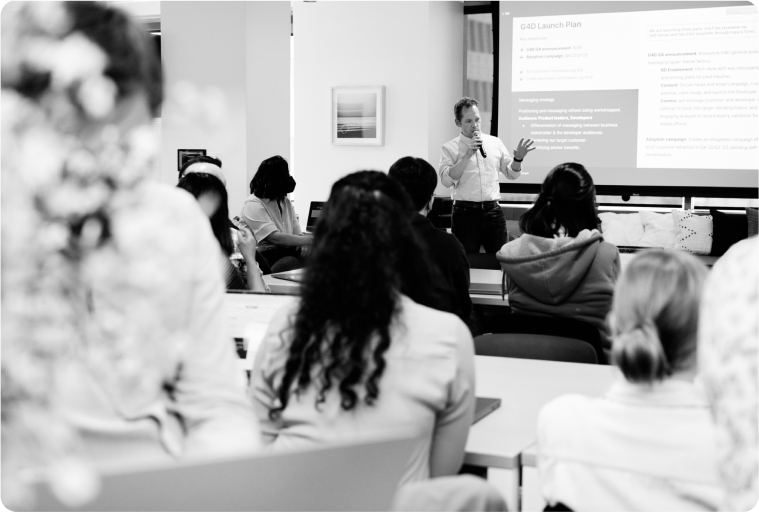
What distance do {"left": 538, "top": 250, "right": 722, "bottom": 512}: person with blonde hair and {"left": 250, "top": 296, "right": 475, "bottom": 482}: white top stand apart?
Answer: 0.20 m

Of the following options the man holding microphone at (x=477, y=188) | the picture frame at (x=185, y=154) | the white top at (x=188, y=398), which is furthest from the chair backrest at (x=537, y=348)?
the picture frame at (x=185, y=154)

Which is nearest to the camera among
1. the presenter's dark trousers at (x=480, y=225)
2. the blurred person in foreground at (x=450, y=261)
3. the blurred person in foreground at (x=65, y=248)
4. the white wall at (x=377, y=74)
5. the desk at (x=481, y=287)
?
the blurred person in foreground at (x=65, y=248)

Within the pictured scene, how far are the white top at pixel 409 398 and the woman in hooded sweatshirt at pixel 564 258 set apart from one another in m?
1.63

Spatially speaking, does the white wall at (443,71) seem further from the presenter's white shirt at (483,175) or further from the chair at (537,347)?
the chair at (537,347)

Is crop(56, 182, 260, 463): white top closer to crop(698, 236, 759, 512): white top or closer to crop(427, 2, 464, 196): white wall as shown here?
crop(698, 236, 759, 512): white top

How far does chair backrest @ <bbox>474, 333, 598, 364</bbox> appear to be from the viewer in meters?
2.79

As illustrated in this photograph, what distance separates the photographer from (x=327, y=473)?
56 cm

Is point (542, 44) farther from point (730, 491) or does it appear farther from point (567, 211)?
point (730, 491)

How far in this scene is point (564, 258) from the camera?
3271 millimetres

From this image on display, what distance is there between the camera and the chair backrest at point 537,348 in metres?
2.79

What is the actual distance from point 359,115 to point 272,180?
10.9 feet

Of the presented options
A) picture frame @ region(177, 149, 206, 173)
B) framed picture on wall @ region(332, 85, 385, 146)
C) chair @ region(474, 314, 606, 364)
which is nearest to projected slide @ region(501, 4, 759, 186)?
framed picture on wall @ region(332, 85, 385, 146)

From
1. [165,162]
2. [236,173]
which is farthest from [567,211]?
[165,162]

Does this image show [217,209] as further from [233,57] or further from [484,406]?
[233,57]
